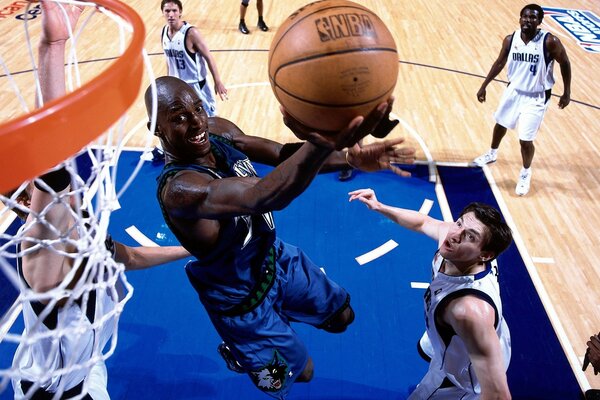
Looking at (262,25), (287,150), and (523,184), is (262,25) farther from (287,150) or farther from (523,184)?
(287,150)

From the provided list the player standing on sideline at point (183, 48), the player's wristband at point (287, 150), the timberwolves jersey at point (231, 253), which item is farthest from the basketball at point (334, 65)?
the player standing on sideline at point (183, 48)

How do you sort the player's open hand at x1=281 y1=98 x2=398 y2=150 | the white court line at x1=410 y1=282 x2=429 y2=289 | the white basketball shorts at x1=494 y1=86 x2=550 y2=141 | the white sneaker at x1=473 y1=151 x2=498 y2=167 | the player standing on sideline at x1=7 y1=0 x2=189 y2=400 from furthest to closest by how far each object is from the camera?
the white sneaker at x1=473 y1=151 x2=498 y2=167, the white basketball shorts at x1=494 y1=86 x2=550 y2=141, the white court line at x1=410 y1=282 x2=429 y2=289, the player standing on sideline at x1=7 y1=0 x2=189 y2=400, the player's open hand at x1=281 y1=98 x2=398 y2=150

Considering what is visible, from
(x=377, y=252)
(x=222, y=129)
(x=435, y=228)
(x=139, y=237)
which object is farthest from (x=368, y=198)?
(x=139, y=237)

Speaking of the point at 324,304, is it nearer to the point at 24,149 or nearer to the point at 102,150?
the point at 102,150

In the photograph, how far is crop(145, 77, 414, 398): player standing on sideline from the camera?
5.96 ft

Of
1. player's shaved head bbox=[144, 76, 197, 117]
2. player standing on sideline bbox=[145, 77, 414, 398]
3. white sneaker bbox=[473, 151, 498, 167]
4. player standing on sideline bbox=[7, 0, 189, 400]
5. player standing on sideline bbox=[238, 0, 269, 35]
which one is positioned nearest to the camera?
player standing on sideline bbox=[145, 77, 414, 398]

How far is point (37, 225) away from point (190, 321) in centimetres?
184

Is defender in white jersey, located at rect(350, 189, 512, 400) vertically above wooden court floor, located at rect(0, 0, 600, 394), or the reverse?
defender in white jersey, located at rect(350, 189, 512, 400)

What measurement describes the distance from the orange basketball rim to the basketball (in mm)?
529

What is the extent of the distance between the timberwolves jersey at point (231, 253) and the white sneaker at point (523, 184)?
133 inches

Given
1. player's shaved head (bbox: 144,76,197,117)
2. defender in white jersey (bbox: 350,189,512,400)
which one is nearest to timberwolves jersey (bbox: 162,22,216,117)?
player's shaved head (bbox: 144,76,197,117)

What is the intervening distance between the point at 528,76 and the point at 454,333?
3364 mm

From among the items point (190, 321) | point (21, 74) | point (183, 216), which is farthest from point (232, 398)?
point (21, 74)

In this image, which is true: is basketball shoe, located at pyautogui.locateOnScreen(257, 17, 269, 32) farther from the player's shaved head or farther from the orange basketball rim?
the orange basketball rim
